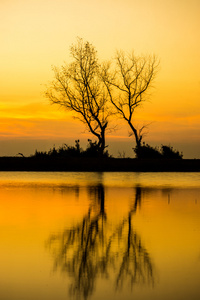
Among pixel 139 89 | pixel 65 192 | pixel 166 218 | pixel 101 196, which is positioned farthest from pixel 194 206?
pixel 139 89

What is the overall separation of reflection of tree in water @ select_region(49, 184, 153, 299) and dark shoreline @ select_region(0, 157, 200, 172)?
2110 cm

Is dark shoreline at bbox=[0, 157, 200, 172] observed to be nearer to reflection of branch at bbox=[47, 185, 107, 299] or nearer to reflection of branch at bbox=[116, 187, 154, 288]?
reflection of branch at bbox=[47, 185, 107, 299]

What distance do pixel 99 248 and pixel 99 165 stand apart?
79.8ft

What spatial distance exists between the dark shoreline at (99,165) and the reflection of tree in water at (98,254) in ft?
69.2

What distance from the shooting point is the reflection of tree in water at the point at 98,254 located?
6.91 m

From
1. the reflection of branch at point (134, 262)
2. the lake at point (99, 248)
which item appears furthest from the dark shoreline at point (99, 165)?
the reflection of branch at point (134, 262)

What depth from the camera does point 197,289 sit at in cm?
638

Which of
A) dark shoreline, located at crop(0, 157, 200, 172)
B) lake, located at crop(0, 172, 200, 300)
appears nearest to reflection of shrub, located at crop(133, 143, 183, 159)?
dark shoreline, located at crop(0, 157, 200, 172)

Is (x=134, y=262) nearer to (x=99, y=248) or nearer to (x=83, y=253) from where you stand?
(x=83, y=253)

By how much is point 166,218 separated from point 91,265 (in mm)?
5107

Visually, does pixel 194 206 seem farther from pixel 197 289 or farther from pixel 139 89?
pixel 139 89

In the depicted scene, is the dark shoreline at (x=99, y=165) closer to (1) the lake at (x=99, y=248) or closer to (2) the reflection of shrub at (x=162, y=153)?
(2) the reflection of shrub at (x=162, y=153)

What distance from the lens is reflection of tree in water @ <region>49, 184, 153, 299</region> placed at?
6.91 m

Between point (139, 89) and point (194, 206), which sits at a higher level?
point (139, 89)
